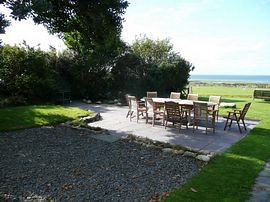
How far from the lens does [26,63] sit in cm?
1523

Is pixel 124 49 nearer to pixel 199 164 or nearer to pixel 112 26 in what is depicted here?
pixel 112 26

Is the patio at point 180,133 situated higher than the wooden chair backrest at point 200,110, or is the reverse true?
the wooden chair backrest at point 200,110

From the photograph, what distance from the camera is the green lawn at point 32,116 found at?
9.90 m

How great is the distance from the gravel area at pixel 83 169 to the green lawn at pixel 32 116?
1.17 m

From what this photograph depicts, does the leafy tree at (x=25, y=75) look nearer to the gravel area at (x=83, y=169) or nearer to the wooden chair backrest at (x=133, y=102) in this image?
the wooden chair backrest at (x=133, y=102)

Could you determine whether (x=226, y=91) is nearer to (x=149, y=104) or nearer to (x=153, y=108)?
(x=149, y=104)

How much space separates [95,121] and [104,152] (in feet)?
13.8

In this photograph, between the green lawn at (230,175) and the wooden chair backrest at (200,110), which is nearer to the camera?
the green lawn at (230,175)

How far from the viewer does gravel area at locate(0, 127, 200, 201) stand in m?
4.88

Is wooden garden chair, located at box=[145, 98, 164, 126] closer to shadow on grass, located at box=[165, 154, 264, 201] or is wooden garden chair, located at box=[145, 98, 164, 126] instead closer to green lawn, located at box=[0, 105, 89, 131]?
green lawn, located at box=[0, 105, 89, 131]

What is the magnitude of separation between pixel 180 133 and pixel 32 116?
573 centimetres

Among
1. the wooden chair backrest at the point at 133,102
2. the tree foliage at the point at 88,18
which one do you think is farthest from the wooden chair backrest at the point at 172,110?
the tree foliage at the point at 88,18

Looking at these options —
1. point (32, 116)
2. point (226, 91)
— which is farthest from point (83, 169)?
point (226, 91)

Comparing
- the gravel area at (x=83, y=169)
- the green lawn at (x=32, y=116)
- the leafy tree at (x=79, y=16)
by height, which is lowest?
the gravel area at (x=83, y=169)
